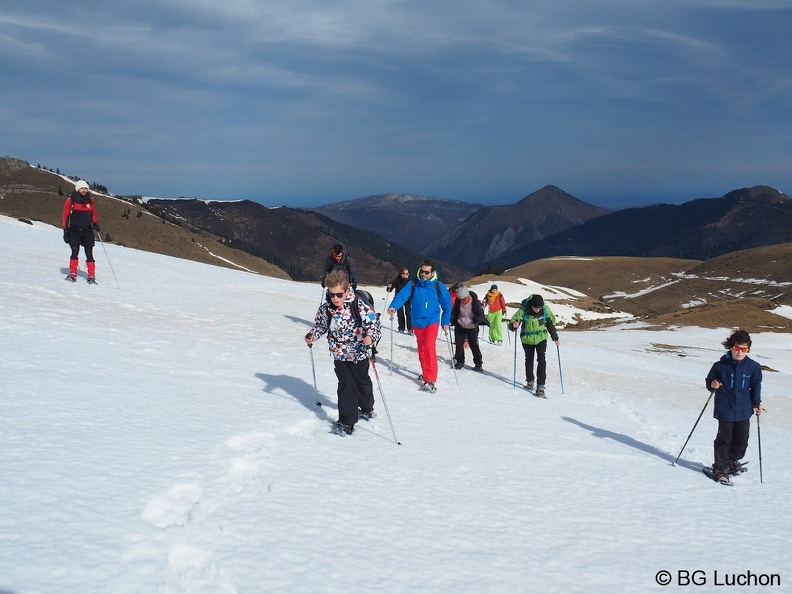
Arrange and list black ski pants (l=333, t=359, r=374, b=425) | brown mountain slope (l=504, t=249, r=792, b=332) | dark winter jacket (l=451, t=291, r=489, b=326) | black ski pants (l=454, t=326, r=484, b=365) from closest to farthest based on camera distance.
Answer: black ski pants (l=333, t=359, r=374, b=425), dark winter jacket (l=451, t=291, r=489, b=326), black ski pants (l=454, t=326, r=484, b=365), brown mountain slope (l=504, t=249, r=792, b=332)

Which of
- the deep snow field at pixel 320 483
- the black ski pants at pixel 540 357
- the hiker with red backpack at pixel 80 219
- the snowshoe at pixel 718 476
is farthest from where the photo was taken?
the hiker with red backpack at pixel 80 219

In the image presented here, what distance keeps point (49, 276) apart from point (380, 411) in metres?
12.5

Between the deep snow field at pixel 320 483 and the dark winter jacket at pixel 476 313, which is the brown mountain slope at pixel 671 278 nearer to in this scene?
the dark winter jacket at pixel 476 313

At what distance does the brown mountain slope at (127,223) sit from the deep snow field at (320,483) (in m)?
130

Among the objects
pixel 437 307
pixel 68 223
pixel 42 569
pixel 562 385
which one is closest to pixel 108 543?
pixel 42 569

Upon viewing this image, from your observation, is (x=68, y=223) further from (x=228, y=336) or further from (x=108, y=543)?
(x=108, y=543)

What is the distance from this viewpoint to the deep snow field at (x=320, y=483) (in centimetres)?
431

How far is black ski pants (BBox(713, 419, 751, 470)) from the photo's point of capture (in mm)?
8516

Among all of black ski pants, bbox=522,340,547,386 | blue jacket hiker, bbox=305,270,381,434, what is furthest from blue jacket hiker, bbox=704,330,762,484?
Result: blue jacket hiker, bbox=305,270,381,434

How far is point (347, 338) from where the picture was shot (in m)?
7.74

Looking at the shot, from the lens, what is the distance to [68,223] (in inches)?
606

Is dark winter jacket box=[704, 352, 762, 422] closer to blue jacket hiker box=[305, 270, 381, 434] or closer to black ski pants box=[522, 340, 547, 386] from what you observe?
black ski pants box=[522, 340, 547, 386]

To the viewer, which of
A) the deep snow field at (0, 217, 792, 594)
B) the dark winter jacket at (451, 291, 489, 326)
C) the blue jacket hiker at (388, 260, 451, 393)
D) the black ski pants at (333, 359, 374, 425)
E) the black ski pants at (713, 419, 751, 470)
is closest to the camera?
the deep snow field at (0, 217, 792, 594)

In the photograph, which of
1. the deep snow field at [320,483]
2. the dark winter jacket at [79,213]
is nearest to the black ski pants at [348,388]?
the deep snow field at [320,483]
